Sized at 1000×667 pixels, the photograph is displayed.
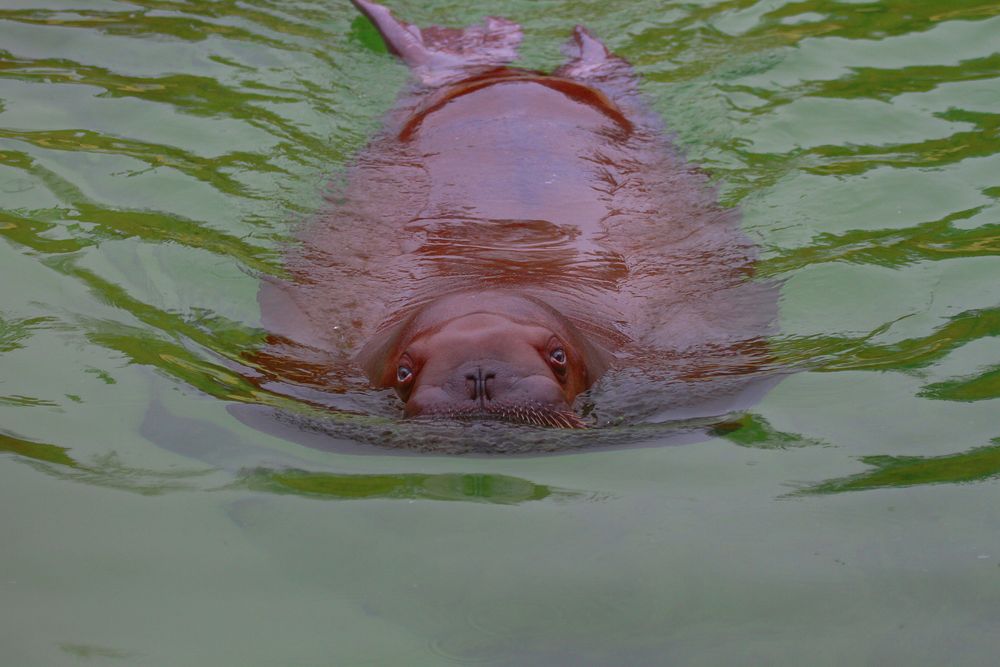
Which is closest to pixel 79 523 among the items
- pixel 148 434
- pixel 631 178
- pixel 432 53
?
pixel 148 434

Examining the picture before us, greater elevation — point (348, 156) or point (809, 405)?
point (348, 156)

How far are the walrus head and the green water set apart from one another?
248 mm

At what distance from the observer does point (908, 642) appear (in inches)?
139

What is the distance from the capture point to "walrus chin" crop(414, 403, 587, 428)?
4.68 m

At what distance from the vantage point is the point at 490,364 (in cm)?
473

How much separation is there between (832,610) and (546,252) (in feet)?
8.92

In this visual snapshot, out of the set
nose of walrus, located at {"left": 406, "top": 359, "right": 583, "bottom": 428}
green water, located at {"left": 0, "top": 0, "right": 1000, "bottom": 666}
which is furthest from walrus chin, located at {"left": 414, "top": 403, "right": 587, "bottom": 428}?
green water, located at {"left": 0, "top": 0, "right": 1000, "bottom": 666}

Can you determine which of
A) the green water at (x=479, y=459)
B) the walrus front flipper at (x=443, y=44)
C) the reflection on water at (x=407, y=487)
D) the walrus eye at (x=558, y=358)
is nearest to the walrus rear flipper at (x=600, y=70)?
the green water at (x=479, y=459)

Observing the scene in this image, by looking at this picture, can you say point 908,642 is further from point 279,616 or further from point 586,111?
point 586,111

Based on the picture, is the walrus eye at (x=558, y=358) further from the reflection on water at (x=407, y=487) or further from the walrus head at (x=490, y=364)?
the reflection on water at (x=407, y=487)

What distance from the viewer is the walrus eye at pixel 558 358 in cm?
490

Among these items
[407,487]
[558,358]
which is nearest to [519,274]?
[558,358]

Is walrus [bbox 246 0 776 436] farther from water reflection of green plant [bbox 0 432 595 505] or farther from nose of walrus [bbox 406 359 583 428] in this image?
water reflection of green plant [bbox 0 432 595 505]

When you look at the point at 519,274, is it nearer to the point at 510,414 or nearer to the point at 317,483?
the point at 510,414
